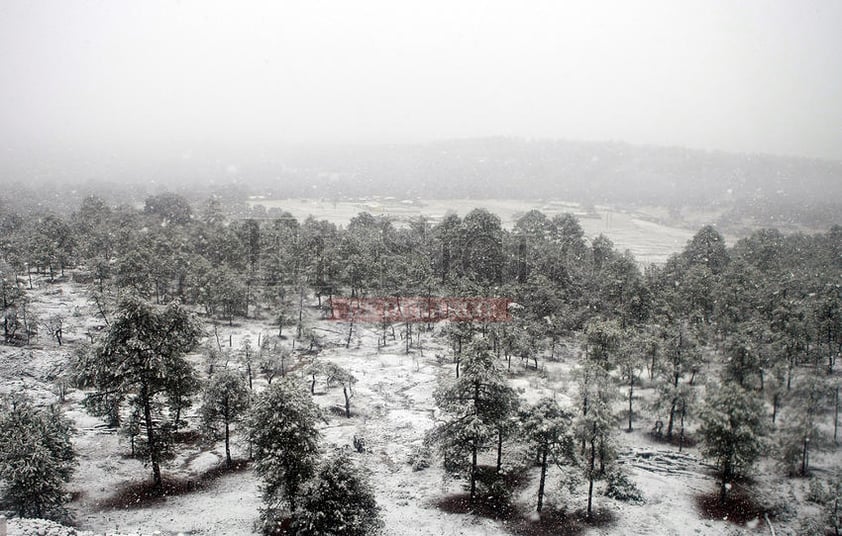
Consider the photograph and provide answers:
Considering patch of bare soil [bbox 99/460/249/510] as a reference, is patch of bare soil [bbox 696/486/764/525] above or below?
below

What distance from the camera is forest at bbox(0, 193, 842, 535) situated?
27.9 meters

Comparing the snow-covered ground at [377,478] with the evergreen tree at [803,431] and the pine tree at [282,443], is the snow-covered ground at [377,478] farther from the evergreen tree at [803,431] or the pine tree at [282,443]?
the pine tree at [282,443]

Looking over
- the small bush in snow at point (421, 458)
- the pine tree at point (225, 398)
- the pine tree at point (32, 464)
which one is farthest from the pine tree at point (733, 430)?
the pine tree at point (32, 464)

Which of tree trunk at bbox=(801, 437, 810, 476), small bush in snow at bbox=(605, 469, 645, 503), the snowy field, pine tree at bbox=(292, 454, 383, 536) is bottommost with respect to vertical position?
small bush in snow at bbox=(605, 469, 645, 503)

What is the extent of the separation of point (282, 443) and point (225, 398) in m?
8.49

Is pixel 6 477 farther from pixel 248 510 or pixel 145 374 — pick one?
pixel 248 510

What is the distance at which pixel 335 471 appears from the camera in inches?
947

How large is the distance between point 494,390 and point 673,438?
2060 cm

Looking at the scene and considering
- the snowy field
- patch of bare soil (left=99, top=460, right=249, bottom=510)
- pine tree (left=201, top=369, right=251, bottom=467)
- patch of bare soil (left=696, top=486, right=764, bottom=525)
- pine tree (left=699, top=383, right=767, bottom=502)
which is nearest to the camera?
patch of bare soil (left=99, top=460, right=249, bottom=510)

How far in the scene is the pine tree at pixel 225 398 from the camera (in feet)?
110

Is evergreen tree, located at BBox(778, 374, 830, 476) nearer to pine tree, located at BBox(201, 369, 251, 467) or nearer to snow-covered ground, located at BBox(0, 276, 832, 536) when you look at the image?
snow-covered ground, located at BBox(0, 276, 832, 536)

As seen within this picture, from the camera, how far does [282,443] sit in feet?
89.5

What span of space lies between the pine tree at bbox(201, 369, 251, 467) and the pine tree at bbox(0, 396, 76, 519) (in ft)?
26.2

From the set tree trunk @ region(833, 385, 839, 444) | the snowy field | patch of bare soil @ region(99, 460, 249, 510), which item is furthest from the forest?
the snowy field
